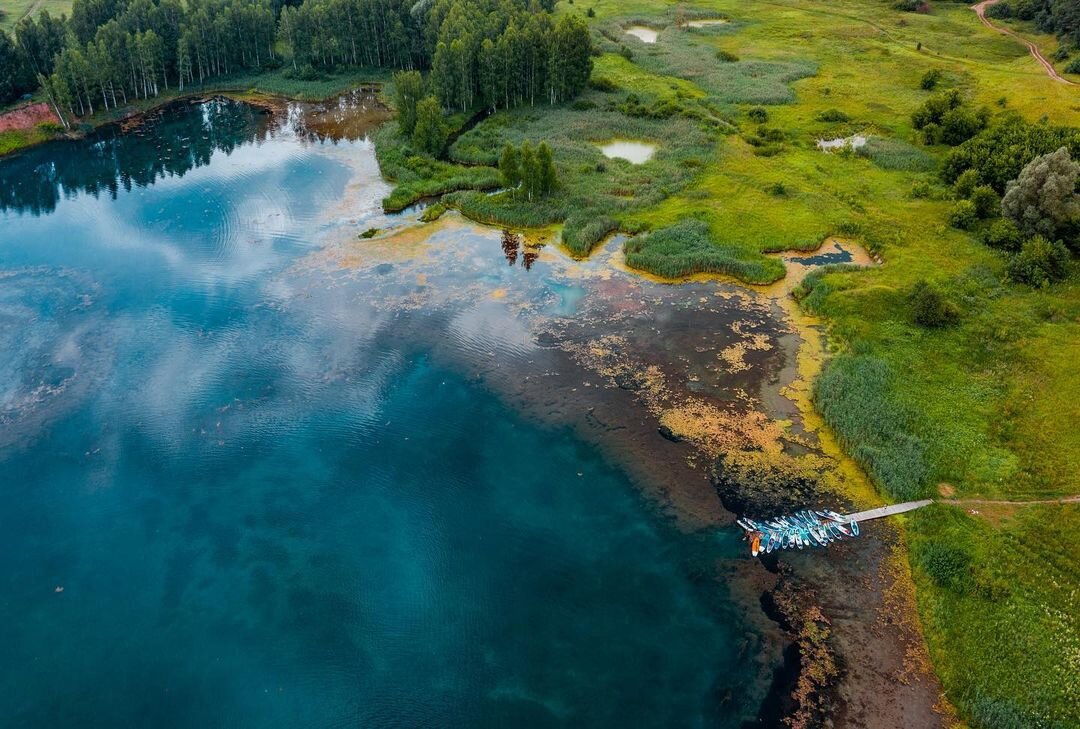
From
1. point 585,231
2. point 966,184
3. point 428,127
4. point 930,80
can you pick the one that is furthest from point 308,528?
point 930,80

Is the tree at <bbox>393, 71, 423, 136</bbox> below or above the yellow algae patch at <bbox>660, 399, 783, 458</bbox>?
above

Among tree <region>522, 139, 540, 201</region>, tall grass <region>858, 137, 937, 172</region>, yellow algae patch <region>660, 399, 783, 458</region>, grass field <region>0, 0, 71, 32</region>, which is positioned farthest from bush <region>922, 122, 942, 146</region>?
grass field <region>0, 0, 71, 32</region>

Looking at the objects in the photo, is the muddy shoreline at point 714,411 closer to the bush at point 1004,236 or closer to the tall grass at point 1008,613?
the tall grass at point 1008,613

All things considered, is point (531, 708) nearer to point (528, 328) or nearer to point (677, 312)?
point (528, 328)

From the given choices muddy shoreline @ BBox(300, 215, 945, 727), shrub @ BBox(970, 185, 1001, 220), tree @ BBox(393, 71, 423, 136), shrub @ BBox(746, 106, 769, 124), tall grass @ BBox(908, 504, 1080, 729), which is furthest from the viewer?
shrub @ BBox(746, 106, 769, 124)

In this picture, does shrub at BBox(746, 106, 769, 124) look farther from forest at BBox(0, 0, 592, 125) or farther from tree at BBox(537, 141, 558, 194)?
tree at BBox(537, 141, 558, 194)
